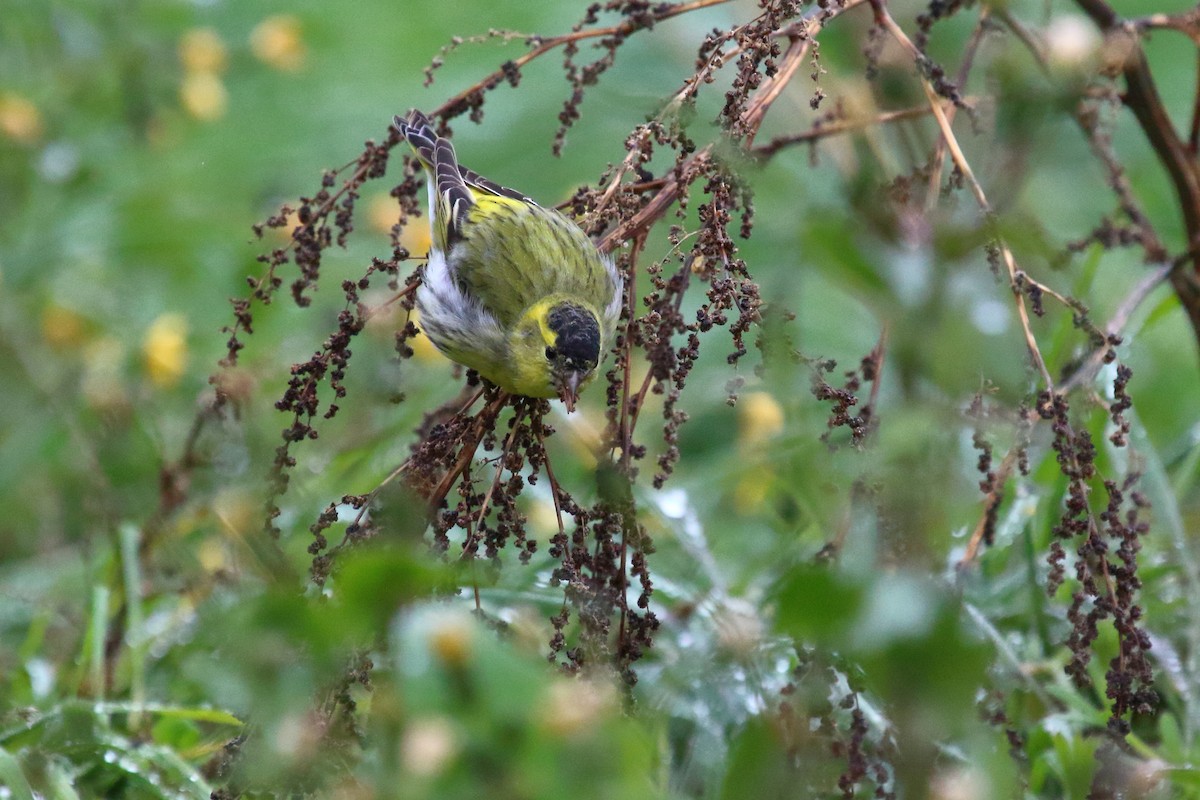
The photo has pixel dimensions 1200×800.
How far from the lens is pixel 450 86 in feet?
22.2

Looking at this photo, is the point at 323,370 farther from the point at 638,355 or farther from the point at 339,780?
the point at 638,355

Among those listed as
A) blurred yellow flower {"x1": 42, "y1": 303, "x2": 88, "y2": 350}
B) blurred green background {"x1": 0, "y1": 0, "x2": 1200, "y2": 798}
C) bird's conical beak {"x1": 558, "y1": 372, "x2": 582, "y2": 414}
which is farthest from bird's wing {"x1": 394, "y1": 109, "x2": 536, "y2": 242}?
blurred yellow flower {"x1": 42, "y1": 303, "x2": 88, "y2": 350}

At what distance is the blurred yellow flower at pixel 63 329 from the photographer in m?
5.08

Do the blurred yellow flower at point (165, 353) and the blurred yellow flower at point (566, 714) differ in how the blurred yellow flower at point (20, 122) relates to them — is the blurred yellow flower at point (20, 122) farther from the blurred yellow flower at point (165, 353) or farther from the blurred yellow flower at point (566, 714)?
the blurred yellow flower at point (566, 714)

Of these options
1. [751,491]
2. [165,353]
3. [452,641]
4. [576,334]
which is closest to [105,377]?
[165,353]

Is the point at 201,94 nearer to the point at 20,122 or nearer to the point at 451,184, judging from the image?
the point at 20,122

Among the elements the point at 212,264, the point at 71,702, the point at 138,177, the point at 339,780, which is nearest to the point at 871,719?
the point at 339,780

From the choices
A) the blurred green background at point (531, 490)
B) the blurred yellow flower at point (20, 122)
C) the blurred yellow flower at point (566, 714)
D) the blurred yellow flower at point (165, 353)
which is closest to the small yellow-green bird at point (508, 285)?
the blurred green background at point (531, 490)

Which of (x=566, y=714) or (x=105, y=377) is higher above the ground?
(x=105, y=377)

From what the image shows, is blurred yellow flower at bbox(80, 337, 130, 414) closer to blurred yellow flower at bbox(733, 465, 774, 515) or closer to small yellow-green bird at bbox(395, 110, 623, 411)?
small yellow-green bird at bbox(395, 110, 623, 411)

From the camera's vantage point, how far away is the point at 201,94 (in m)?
5.85

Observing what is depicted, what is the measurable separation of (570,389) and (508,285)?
2.04ft

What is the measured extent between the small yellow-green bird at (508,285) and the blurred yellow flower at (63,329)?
2.00 meters

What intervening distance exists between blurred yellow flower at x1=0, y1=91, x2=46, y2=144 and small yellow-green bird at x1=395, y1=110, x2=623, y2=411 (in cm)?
228
